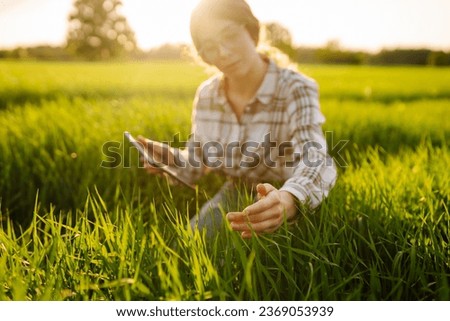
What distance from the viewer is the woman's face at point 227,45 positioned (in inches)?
57.1

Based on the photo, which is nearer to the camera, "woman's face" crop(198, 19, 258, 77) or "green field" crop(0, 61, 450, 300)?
"green field" crop(0, 61, 450, 300)

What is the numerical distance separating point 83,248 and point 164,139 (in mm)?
1248

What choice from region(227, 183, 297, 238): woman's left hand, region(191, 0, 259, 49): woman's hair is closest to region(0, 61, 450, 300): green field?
region(227, 183, 297, 238): woman's left hand

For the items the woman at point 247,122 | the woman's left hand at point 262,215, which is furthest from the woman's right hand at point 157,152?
the woman's left hand at point 262,215

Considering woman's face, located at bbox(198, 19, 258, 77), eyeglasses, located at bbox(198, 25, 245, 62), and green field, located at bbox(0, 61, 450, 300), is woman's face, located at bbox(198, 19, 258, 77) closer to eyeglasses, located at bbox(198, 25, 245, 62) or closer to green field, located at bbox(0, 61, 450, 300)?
eyeglasses, located at bbox(198, 25, 245, 62)

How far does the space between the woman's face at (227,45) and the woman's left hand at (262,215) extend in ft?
1.79

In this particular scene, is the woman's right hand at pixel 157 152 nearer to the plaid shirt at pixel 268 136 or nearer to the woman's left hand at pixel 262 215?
the plaid shirt at pixel 268 136

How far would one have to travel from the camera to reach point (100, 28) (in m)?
2.68

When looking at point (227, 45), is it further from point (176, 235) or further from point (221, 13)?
point (176, 235)

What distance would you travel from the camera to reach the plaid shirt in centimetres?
136

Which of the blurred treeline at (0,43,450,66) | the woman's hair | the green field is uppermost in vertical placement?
the woman's hair

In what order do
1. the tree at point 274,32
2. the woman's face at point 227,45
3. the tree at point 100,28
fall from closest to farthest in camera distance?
the woman's face at point 227,45
the tree at point 274,32
the tree at point 100,28

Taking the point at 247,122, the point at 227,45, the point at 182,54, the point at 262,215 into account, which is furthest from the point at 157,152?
the point at 262,215
